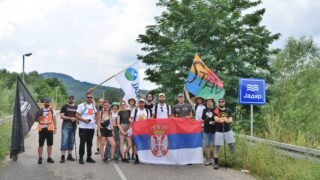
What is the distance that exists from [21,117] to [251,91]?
6.74m

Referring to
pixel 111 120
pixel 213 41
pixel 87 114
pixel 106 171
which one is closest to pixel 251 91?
pixel 111 120

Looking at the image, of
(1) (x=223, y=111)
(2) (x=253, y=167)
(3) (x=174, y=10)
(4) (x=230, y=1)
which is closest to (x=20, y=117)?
(1) (x=223, y=111)

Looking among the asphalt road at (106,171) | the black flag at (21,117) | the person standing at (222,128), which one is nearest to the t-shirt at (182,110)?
the person standing at (222,128)

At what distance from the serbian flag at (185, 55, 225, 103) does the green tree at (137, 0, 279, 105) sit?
962cm

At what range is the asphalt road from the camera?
1070cm

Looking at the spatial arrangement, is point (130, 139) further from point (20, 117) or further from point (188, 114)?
point (20, 117)

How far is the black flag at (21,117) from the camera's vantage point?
43.7 ft

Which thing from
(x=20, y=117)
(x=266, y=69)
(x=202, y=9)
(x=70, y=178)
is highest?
(x=202, y=9)

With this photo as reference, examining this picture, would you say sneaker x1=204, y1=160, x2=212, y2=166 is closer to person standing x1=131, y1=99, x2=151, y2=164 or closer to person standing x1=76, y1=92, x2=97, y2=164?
person standing x1=131, y1=99, x2=151, y2=164

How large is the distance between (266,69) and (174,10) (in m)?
6.65

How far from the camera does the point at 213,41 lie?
26.5m

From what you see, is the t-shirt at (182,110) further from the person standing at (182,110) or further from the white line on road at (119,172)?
the white line on road at (119,172)

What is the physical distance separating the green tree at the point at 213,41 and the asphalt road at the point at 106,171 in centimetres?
1301

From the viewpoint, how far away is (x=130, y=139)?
1356cm
